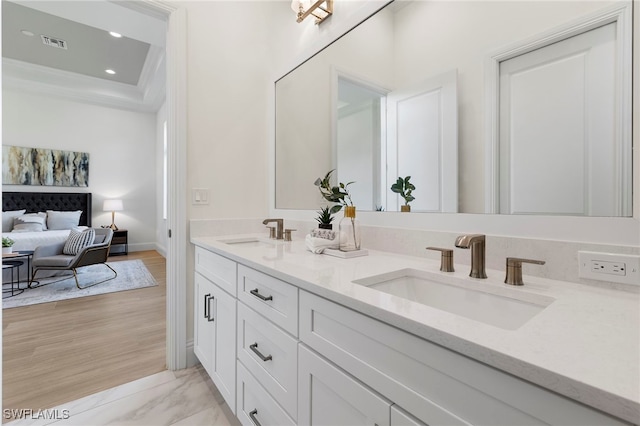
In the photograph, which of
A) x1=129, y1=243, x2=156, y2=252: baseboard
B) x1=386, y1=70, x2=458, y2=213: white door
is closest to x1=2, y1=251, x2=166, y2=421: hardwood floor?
x1=386, y1=70, x2=458, y2=213: white door

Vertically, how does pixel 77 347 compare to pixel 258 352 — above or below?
below

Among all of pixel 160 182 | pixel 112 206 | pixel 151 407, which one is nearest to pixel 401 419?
pixel 151 407

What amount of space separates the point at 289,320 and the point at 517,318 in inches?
25.2

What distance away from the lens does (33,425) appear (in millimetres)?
1378

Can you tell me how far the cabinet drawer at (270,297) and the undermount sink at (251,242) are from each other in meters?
0.51

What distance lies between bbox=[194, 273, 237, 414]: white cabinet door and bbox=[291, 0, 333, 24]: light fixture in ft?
5.70

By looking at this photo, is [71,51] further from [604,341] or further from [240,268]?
[604,341]

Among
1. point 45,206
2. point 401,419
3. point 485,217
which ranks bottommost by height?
point 401,419

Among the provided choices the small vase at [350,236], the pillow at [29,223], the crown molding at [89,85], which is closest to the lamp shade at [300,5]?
the small vase at [350,236]

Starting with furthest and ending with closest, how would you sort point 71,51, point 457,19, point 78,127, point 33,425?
point 78,127, point 71,51, point 33,425, point 457,19

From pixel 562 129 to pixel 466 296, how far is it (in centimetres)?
59

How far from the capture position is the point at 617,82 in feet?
2.59

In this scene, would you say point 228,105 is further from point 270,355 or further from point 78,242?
point 78,242

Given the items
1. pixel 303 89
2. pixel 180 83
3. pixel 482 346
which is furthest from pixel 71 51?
pixel 482 346
